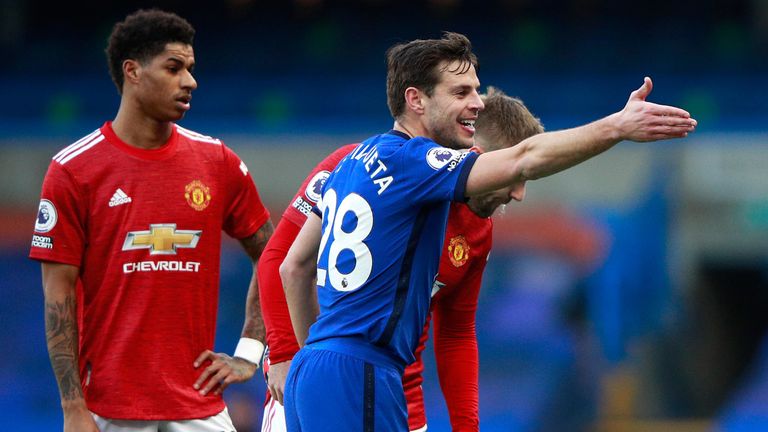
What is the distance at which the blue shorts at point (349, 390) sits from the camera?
10.8 ft

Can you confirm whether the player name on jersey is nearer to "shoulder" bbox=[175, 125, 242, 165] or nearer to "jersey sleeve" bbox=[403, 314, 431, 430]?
"jersey sleeve" bbox=[403, 314, 431, 430]

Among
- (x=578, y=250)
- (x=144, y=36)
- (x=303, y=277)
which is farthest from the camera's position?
(x=578, y=250)

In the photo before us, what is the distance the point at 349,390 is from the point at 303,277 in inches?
21.1

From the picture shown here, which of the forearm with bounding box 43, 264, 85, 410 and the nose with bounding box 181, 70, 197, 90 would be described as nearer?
the forearm with bounding box 43, 264, 85, 410

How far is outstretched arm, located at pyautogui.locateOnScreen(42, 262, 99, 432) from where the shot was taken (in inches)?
159

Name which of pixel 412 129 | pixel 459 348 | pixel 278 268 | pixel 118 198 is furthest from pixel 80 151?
pixel 459 348

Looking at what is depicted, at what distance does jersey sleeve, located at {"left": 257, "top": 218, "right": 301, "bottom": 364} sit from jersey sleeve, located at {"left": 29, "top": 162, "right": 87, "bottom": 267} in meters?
0.68

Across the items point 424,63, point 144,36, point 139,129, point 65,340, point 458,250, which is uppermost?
point 144,36

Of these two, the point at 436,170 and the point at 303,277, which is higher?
the point at 436,170

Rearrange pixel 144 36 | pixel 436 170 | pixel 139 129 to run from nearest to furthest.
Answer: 1. pixel 436 170
2. pixel 139 129
3. pixel 144 36

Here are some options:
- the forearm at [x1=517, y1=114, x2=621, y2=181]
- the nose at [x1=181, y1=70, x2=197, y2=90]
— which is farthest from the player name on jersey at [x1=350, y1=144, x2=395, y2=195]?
the nose at [x1=181, y1=70, x2=197, y2=90]

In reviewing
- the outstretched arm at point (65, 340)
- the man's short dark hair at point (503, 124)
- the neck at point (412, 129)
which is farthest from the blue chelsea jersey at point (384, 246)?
the outstretched arm at point (65, 340)

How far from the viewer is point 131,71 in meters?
4.38

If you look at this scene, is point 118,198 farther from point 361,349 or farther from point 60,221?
point 361,349
